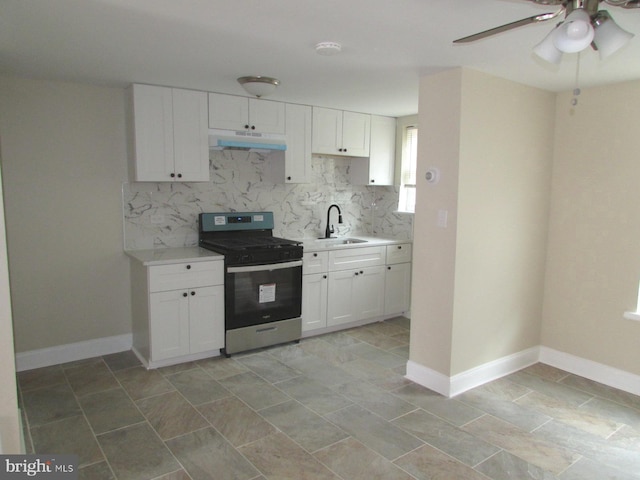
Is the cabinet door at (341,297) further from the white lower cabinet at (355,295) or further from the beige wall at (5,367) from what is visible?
the beige wall at (5,367)

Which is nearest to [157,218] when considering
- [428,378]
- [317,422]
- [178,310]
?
[178,310]

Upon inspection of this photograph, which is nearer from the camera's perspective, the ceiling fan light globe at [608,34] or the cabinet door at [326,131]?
the ceiling fan light globe at [608,34]

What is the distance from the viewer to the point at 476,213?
317 centimetres

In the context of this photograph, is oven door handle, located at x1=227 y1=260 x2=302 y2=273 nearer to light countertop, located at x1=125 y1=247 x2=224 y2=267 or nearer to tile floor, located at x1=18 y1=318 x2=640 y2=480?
light countertop, located at x1=125 y1=247 x2=224 y2=267

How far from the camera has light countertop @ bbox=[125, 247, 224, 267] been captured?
3.46 meters

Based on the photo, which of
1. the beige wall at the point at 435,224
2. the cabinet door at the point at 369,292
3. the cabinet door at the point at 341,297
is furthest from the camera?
the cabinet door at the point at 369,292

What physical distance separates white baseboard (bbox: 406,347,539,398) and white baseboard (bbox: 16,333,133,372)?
2.43 metres

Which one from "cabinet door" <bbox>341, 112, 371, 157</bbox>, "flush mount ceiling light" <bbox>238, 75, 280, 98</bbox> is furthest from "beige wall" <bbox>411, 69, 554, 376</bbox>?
"cabinet door" <bbox>341, 112, 371, 157</bbox>

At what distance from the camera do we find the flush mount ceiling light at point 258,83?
3227 millimetres

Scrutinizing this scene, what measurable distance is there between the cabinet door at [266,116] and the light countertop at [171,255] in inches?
46.5

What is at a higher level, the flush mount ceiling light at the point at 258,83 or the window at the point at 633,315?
the flush mount ceiling light at the point at 258,83

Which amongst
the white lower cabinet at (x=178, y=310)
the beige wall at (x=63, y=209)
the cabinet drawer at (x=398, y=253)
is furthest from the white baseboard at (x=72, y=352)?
the cabinet drawer at (x=398, y=253)

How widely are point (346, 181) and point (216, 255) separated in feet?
6.46

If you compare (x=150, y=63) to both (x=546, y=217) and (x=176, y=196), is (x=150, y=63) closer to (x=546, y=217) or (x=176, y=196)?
(x=176, y=196)
